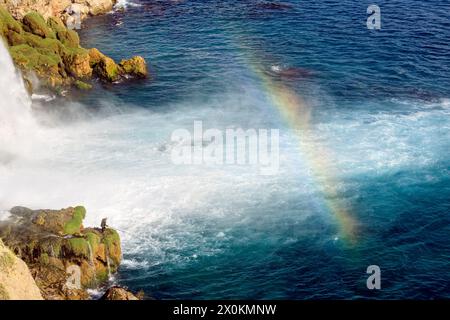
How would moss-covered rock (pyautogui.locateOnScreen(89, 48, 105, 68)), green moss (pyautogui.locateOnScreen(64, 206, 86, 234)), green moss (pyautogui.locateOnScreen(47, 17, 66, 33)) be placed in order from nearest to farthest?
green moss (pyautogui.locateOnScreen(64, 206, 86, 234))
moss-covered rock (pyautogui.locateOnScreen(89, 48, 105, 68))
green moss (pyautogui.locateOnScreen(47, 17, 66, 33))

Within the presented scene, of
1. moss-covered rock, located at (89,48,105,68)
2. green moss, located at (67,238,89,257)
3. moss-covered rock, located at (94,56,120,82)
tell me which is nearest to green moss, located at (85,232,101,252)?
green moss, located at (67,238,89,257)

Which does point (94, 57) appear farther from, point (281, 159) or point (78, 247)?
point (78, 247)

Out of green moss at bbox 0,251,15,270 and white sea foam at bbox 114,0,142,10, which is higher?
white sea foam at bbox 114,0,142,10

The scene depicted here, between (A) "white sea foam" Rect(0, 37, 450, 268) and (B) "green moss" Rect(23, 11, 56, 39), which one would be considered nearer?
(A) "white sea foam" Rect(0, 37, 450, 268)

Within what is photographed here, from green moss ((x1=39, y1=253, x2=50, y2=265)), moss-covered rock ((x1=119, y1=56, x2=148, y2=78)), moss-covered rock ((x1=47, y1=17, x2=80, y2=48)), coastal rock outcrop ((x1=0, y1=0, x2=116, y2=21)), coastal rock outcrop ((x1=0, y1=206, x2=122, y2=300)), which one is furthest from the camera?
coastal rock outcrop ((x1=0, y1=0, x2=116, y2=21))

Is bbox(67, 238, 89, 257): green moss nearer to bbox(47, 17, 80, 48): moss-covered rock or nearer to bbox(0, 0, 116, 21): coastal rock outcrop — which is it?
bbox(47, 17, 80, 48): moss-covered rock

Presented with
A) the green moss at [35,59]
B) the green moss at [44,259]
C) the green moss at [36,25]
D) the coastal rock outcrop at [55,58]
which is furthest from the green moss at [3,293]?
the green moss at [36,25]

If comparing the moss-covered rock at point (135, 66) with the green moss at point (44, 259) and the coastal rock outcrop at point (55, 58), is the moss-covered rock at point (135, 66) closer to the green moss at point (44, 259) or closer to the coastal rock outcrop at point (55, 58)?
the coastal rock outcrop at point (55, 58)

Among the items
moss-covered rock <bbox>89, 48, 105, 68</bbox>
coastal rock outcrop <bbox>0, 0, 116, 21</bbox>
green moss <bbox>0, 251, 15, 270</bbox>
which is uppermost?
coastal rock outcrop <bbox>0, 0, 116, 21</bbox>
